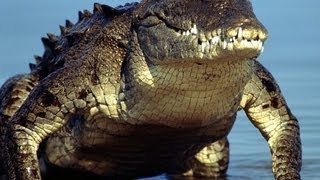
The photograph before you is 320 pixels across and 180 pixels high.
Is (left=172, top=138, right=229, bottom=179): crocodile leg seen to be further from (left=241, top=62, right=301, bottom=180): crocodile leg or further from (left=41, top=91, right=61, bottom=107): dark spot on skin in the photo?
(left=41, top=91, right=61, bottom=107): dark spot on skin

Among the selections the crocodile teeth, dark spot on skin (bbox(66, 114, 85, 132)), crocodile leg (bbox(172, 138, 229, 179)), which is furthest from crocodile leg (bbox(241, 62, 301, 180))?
the crocodile teeth

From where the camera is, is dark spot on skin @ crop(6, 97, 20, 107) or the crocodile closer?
the crocodile

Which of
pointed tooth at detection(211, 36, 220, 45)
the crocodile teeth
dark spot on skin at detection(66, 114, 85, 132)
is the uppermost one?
the crocodile teeth

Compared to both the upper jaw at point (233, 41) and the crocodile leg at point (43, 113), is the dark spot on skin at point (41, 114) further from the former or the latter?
the upper jaw at point (233, 41)

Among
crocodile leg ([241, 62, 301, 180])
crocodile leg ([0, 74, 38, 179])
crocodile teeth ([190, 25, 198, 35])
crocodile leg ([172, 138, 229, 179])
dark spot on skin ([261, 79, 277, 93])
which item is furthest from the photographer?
crocodile leg ([172, 138, 229, 179])

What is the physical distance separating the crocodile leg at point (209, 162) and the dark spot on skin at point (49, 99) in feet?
7.31

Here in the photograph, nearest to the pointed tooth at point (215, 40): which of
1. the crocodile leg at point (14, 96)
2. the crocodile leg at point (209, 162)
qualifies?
the crocodile leg at point (14, 96)

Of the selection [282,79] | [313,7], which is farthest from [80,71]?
[313,7]

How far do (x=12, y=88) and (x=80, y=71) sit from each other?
1.59m

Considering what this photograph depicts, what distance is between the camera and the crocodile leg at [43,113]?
34.5 ft

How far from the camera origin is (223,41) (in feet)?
28.6

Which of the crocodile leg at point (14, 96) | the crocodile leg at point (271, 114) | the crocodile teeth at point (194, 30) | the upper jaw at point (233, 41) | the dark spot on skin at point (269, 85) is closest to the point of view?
the upper jaw at point (233, 41)

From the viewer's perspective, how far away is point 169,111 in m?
10.1

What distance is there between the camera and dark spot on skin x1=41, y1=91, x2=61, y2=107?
10.5 meters
